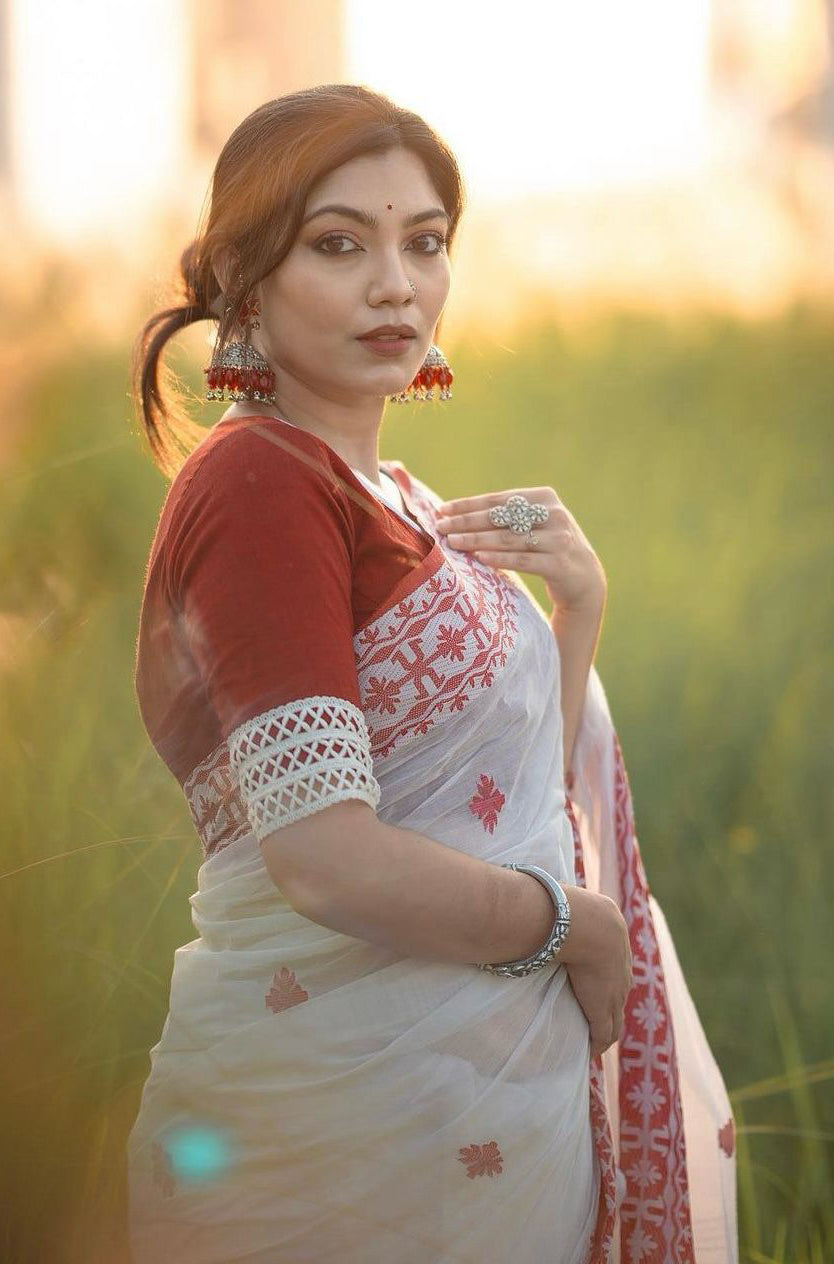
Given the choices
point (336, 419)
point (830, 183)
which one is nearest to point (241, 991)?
point (336, 419)

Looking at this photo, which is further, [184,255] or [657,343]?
[657,343]

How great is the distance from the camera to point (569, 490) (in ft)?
7.34

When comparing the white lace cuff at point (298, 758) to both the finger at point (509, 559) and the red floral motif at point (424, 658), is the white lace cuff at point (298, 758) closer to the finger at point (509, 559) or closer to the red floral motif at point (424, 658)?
the red floral motif at point (424, 658)

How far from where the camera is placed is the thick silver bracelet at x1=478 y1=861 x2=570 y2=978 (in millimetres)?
962

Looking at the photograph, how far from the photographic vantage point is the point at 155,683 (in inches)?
39.3

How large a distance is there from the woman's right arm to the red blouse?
2 cm

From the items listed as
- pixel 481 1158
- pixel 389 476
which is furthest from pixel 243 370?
pixel 481 1158

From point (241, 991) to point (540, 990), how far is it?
0.80 feet

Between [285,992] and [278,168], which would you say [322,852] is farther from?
[278,168]

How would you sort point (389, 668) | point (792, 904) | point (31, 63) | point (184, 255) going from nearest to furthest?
point (389, 668) < point (184, 255) < point (31, 63) < point (792, 904)

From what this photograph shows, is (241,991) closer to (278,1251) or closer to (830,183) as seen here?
(278,1251)

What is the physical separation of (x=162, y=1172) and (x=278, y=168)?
2.64 ft

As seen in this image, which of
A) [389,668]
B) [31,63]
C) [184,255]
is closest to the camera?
[389,668]

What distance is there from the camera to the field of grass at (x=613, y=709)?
124cm
